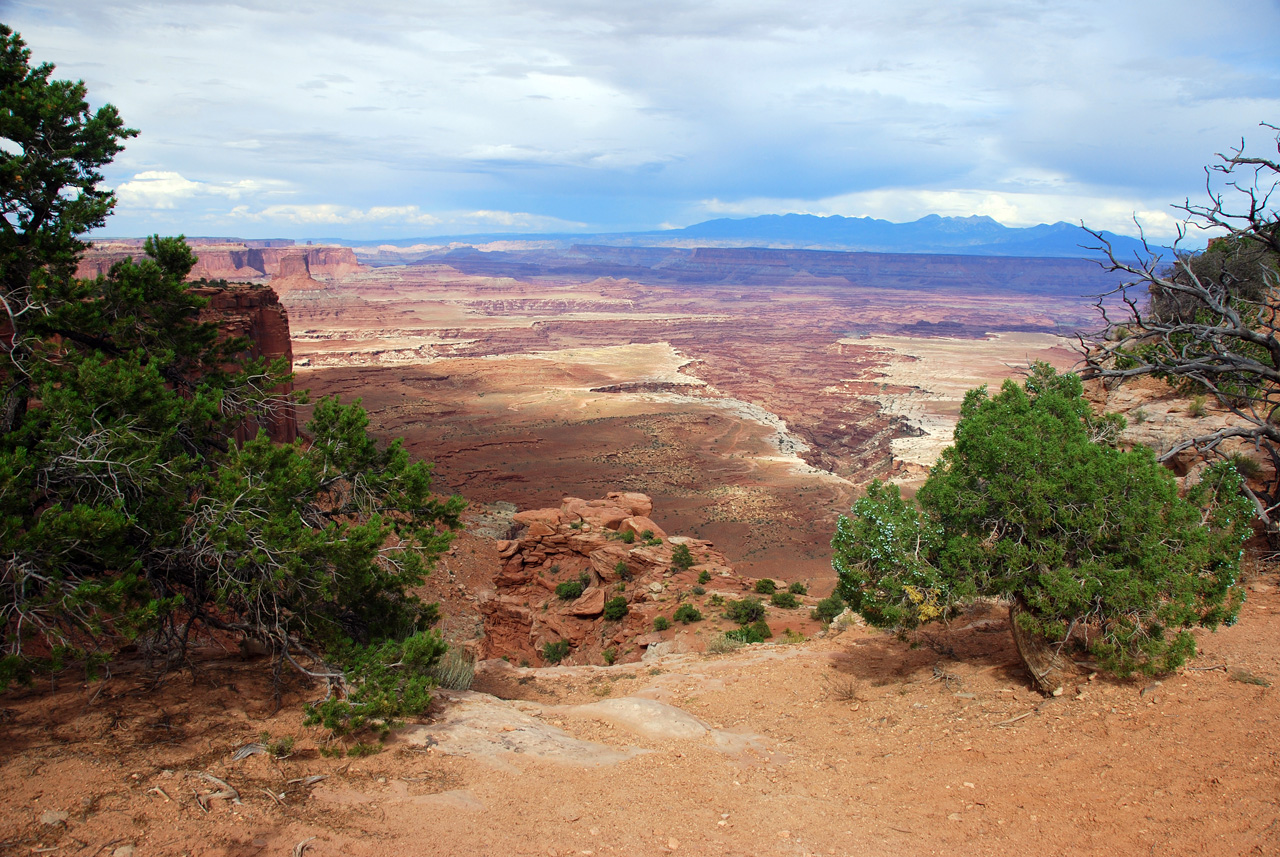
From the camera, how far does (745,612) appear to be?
16125mm

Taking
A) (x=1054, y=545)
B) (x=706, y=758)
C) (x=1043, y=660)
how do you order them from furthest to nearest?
(x=1043, y=660) < (x=706, y=758) < (x=1054, y=545)

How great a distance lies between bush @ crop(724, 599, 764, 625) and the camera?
16062mm

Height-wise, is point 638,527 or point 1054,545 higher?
point 1054,545

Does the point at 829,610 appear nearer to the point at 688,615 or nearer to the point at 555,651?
the point at 688,615

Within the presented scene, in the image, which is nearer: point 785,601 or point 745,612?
point 745,612

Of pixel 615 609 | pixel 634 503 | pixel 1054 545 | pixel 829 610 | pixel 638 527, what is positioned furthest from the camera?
pixel 634 503

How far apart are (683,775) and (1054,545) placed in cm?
482

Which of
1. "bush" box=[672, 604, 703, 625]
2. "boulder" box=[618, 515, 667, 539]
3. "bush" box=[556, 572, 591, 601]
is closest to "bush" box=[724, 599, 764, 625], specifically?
"bush" box=[672, 604, 703, 625]

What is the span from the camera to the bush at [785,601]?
17281 millimetres

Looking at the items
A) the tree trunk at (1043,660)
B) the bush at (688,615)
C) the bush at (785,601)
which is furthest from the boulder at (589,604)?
the tree trunk at (1043,660)

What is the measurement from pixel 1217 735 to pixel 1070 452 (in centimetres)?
305

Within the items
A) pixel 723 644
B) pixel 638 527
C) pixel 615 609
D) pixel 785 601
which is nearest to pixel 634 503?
pixel 638 527

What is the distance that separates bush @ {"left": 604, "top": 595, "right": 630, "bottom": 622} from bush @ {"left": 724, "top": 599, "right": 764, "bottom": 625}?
107 inches

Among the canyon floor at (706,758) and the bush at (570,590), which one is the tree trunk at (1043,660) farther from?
the bush at (570,590)
